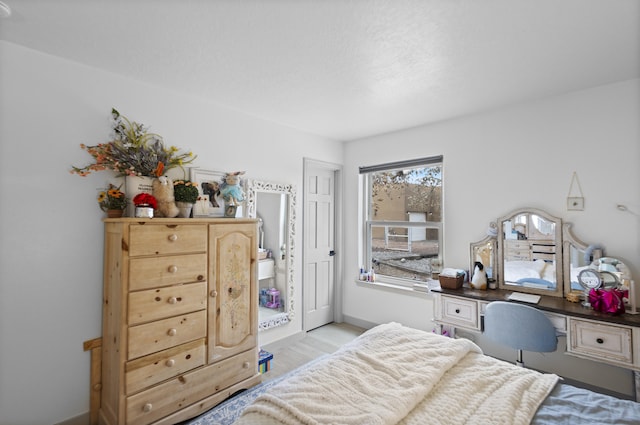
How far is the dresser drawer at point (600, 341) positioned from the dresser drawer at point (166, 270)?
2.78 meters

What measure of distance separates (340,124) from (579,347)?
9.39 feet

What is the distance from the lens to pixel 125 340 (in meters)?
1.85

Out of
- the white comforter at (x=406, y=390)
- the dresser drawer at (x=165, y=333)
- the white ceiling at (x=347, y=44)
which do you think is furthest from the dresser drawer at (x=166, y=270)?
the white ceiling at (x=347, y=44)

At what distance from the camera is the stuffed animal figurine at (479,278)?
280cm

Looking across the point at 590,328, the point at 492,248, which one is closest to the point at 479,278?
the point at 492,248

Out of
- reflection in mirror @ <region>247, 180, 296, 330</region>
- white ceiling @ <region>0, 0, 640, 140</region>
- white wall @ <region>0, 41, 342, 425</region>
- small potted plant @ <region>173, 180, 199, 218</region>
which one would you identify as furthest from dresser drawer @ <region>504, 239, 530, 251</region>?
white wall @ <region>0, 41, 342, 425</region>

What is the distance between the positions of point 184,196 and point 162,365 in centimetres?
119

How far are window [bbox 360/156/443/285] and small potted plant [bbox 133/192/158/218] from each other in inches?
104

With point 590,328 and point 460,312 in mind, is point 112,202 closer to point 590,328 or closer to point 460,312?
point 460,312

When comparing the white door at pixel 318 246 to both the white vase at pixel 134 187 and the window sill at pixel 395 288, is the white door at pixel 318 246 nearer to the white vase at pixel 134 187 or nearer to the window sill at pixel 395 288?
the window sill at pixel 395 288

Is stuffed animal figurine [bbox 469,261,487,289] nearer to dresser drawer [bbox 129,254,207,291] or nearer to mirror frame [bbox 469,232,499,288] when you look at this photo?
mirror frame [bbox 469,232,499,288]

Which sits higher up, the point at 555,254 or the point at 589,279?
the point at 555,254

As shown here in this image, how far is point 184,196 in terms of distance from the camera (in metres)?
2.27

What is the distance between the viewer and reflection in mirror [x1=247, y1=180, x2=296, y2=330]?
322cm
